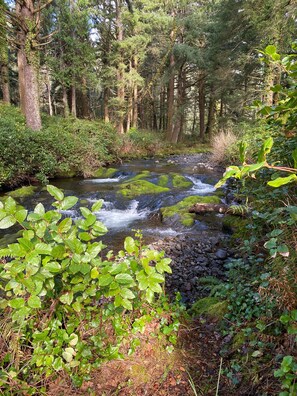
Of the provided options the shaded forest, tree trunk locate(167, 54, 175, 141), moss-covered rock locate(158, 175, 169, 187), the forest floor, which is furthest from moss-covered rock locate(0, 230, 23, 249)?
tree trunk locate(167, 54, 175, 141)

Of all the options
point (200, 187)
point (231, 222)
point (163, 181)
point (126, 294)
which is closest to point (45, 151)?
point (163, 181)

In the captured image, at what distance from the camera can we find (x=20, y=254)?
133cm

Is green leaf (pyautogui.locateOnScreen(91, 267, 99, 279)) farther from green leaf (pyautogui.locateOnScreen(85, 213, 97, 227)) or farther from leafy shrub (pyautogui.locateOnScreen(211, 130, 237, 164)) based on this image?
leafy shrub (pyautogui.locateOnScreen(211, 130, 237, 164))

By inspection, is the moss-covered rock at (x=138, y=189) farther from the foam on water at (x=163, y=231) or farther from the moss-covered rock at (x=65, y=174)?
the moss-covered rock at (x=65, y=174)

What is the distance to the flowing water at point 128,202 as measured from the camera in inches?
242

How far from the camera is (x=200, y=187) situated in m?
9.83

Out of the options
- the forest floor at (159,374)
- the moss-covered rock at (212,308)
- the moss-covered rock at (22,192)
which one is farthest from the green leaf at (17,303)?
the moss-covered rock at (22,192)

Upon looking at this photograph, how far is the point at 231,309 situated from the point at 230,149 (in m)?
9.85

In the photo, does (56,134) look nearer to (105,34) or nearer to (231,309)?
(231,309)

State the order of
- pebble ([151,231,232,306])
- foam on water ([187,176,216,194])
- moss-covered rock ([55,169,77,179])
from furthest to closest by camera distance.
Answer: moss-covered rock ([55,169,77,179]) < foam on water ([187,176,216,194]) < pebble ([151,231,232,306])

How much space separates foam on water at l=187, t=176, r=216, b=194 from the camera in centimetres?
918

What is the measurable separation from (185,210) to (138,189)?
2649 mm

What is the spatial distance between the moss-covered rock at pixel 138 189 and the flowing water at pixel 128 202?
22 cm

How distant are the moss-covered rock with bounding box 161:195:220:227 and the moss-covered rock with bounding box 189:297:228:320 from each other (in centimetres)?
343
